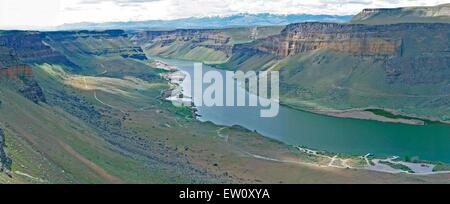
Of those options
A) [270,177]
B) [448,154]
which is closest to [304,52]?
[448,154]

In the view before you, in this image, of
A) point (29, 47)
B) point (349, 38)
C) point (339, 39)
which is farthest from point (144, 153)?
point (339, 39)

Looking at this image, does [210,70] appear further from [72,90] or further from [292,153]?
[292,153]

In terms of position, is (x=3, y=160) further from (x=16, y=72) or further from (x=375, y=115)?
(x=375, y=115)

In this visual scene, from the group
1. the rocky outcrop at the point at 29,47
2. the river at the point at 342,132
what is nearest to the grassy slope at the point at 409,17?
the river at the point at 342,132

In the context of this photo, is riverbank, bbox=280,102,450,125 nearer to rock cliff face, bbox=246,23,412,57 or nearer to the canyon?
the canyon
